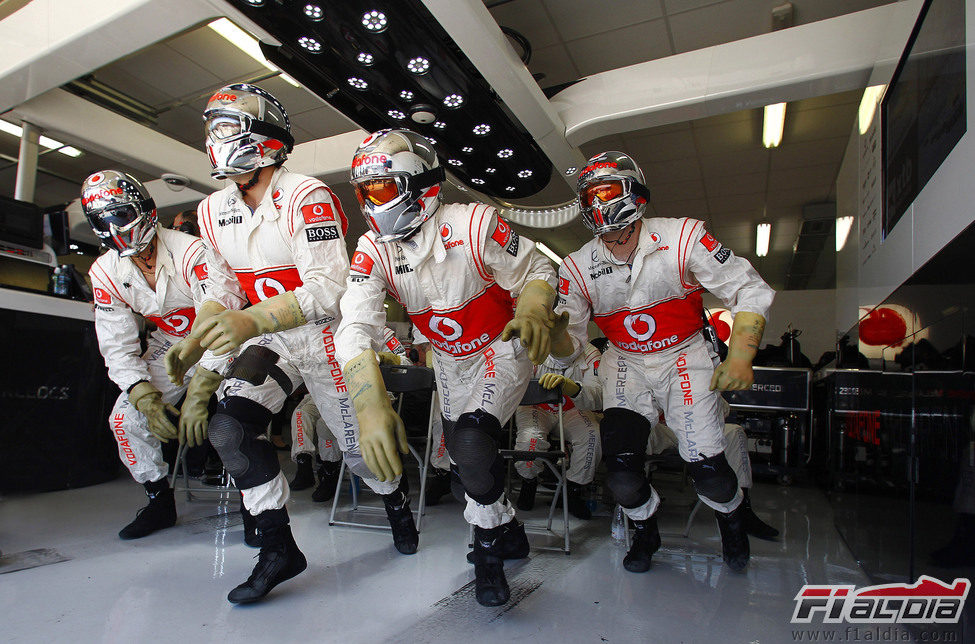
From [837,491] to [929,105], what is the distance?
8.89 ft

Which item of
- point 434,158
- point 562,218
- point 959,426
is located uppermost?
point 562,218

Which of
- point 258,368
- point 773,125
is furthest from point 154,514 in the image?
point 773,125

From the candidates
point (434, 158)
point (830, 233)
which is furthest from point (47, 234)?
point (830, 233)

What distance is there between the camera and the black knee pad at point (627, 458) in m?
2.76

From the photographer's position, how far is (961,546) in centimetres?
164

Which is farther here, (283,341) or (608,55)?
(608,55)

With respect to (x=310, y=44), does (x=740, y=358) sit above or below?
below

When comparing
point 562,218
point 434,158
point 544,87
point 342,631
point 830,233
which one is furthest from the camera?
point 830,233

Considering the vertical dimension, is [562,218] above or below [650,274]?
above

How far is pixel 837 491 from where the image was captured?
3.83 meters

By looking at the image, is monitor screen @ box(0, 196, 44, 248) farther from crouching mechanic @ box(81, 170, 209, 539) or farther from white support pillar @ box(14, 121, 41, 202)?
crouching mechanic @ box(81, 170, 209, 539)

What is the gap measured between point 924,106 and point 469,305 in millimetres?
1920

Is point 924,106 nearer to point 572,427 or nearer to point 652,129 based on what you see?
point 572,427

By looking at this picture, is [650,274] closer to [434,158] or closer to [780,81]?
[434,158]
